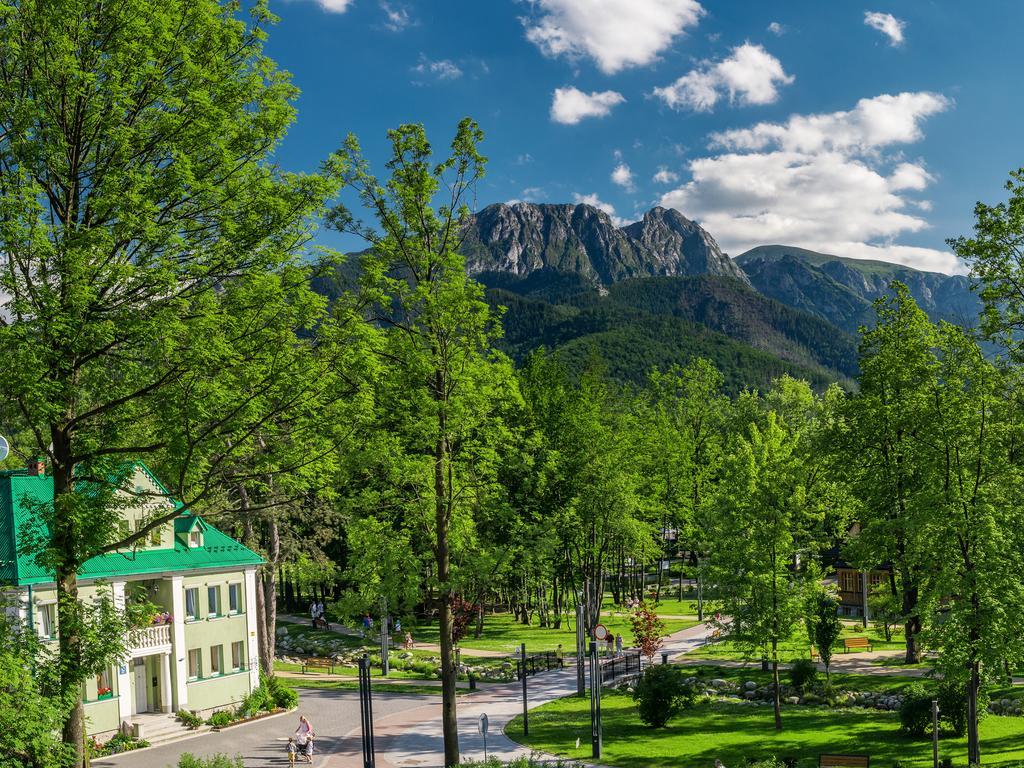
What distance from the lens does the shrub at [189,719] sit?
3091 cm

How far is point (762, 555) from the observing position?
28609 mm

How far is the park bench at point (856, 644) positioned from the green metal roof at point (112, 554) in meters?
27.2

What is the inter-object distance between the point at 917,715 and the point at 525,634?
29.1 m

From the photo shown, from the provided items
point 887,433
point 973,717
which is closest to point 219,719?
point 973,717

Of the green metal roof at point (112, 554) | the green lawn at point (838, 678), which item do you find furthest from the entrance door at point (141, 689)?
the green lawn at point (838, 678)

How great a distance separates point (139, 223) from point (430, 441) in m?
9.63

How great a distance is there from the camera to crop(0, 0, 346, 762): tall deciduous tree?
36.5 feet

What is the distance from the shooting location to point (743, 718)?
30.3 metres

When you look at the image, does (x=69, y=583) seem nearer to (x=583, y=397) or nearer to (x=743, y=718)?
(x=743, y=718)

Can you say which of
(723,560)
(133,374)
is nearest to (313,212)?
(133,374)

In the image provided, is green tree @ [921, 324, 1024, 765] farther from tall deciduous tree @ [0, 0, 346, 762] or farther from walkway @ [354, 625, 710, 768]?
tall deciduous tree @ [0, 0, 346, 762]

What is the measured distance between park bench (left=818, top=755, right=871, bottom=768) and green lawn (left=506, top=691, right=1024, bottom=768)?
53.7 inches

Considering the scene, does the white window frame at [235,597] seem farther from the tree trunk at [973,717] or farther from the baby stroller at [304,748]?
the tree trunk at [973,717]

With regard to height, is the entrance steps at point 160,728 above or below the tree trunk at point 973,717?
below
